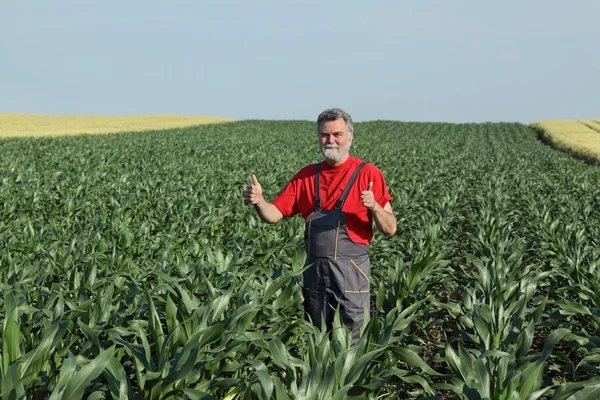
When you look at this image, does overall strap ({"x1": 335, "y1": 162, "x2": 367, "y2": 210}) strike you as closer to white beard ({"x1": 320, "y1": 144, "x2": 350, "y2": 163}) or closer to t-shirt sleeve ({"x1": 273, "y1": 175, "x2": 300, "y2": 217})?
white beard ({"x1": 320, "y1": 144, "x2": 350, "y2": 163})

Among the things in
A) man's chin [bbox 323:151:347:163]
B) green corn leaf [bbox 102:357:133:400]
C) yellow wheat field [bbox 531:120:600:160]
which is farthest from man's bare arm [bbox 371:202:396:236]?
yellow wheat field [bbox 531:120:600:160]

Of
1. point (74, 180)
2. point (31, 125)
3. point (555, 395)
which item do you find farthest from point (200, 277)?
point (31, 125)

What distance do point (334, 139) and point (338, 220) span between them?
0.54 meters

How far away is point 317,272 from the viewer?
13.1 feet

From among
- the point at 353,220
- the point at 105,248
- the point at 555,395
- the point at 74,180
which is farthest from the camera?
the point at 74,180

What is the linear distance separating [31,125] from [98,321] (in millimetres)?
53427

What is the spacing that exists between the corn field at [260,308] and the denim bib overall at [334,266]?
0.24 m

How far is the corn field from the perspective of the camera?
2.98 metres

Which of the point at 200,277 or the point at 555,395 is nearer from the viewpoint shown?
the point at 555,395

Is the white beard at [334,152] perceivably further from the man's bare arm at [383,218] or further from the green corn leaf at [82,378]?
the green corn leaf at [82,378]

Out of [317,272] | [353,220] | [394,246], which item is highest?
[353,220]

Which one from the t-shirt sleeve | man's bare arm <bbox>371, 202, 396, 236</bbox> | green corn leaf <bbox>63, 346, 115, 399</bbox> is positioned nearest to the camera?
green corn leaf <bbox>63, 346, 115, 399</bbox>

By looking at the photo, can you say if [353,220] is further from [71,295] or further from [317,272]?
[71,295]

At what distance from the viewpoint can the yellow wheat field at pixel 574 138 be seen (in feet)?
110
